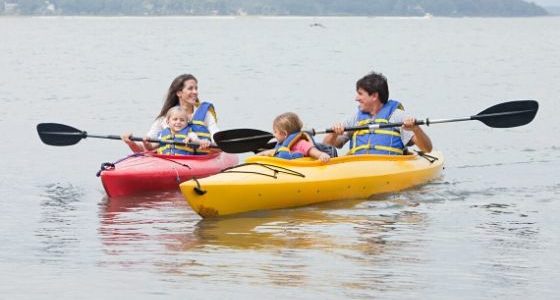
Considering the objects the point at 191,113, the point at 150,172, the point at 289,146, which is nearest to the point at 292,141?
the point at 289,146

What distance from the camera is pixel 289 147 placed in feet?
38.0

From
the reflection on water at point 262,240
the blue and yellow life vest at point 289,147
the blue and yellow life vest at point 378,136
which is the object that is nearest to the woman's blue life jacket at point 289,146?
the blue and yellow life vest at point 289,147

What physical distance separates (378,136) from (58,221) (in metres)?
3.17

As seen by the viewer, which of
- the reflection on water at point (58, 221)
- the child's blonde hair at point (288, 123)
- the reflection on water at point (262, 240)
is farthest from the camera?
the child's blonde hair at point (288, 123)

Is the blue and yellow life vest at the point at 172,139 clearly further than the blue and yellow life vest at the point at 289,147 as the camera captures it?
Yes

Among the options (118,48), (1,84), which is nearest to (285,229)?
(1,84)

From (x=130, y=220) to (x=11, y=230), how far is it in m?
1.09

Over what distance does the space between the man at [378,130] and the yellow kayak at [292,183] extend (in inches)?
7.2

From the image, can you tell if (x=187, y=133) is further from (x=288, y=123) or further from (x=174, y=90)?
(x=288, y=123)

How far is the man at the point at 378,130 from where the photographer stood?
12352mm

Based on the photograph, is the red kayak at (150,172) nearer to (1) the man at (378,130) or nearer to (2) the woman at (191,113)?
(2) the woman at (191,113)

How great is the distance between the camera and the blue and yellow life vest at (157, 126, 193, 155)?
12.9 meters

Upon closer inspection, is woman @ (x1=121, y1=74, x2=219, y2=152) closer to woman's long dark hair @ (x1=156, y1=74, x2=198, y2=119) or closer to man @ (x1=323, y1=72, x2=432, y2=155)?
woman's long dark hair @ (x1=156, y1=74, x2=198, y2=119)

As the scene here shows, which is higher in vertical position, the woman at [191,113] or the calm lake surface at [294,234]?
the woman at [191,113]
